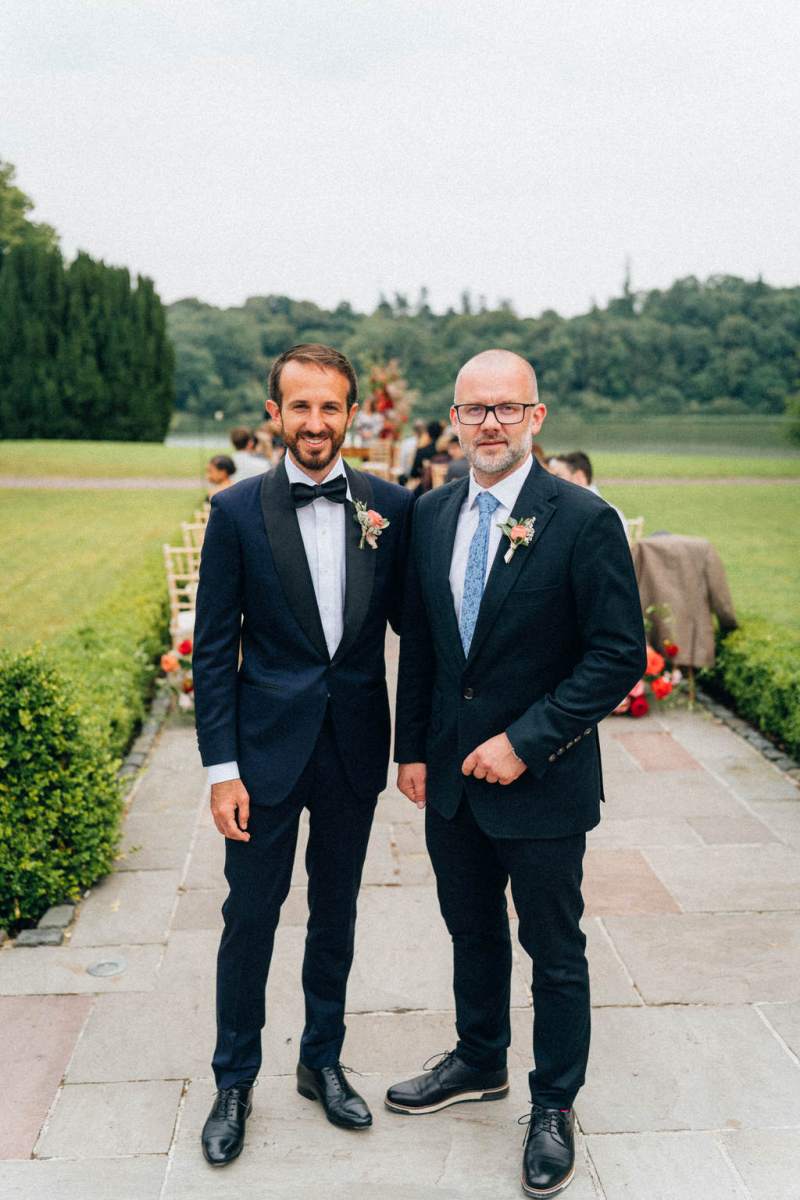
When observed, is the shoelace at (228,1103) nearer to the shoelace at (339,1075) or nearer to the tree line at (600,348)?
the shoelace at (339,1075)

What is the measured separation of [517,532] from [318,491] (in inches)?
20.6

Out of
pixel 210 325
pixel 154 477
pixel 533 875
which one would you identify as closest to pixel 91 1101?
pixel 533 875

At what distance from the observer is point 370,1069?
3.13 metres

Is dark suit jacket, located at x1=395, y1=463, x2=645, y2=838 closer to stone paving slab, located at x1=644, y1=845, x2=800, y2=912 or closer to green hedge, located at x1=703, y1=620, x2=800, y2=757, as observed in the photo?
stone paving slab, located at x1=644, y1=845, x2=800, y2=912

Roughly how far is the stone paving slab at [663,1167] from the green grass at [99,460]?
24.5 metres

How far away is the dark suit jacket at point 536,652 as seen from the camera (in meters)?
2.43

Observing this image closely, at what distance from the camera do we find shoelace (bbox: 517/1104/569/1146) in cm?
265

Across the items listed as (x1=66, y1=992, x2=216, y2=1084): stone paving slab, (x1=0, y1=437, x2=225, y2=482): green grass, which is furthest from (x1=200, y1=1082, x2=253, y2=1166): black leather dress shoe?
(x1=0, y1=437, x2=225, y2=482): green grass

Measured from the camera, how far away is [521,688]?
254 cm

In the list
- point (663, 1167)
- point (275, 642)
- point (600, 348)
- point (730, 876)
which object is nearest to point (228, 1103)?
point (663, 1167)

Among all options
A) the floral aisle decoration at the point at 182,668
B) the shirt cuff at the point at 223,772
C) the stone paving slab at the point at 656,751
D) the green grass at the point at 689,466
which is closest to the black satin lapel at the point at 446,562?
the shirt cuff at the point at 223,772

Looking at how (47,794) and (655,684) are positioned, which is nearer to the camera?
(47,794)

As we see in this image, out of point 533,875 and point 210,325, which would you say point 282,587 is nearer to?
point 533,875

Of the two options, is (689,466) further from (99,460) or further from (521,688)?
(521,688)
